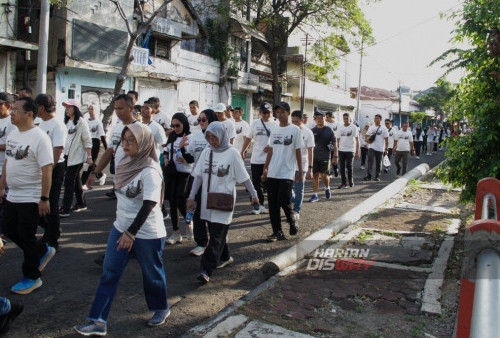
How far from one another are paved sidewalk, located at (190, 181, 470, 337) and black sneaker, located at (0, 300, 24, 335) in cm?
135

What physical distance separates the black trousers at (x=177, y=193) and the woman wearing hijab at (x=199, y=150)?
0.40 meters

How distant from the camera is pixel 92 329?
343cm

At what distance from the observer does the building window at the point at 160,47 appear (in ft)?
76.0

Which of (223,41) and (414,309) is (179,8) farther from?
(414,309)

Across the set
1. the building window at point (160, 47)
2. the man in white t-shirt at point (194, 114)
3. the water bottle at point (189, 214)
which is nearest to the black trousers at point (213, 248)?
the water bottle at point (189, 214)

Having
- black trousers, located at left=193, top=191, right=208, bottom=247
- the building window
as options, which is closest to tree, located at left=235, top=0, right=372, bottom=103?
the building window

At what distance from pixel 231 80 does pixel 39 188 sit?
82.0 feet

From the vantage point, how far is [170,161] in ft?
20.6

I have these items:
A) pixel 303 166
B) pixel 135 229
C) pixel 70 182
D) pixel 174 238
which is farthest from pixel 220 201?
pixel 70 182

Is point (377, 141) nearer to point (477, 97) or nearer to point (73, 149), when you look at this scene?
point (477, 97)

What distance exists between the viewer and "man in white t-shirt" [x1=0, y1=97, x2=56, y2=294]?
4.32 m

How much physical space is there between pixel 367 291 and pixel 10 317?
3.16m

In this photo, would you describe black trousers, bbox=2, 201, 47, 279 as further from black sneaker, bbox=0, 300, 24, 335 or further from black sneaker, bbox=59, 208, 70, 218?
black sneaker, bbox=59, 208, 70, 218

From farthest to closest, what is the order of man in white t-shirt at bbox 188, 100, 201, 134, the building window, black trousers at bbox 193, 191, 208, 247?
the building window, man in white t-shirt at bbox 188, 100, 201, 134, black trousers at bbox 193, 191, 208, 247
